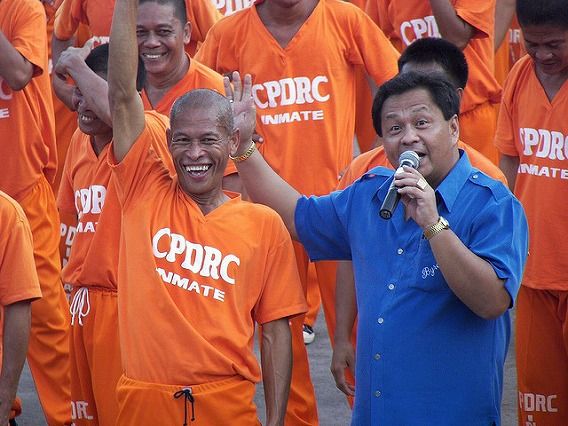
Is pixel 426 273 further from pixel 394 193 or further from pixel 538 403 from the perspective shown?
pixel 538 403

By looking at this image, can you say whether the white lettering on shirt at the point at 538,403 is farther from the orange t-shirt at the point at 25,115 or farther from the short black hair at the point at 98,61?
the orange t-shirt at the point at 25,115

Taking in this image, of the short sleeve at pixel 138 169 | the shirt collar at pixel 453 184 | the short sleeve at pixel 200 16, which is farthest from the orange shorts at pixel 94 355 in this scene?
the short sleeve at pixel 200 16

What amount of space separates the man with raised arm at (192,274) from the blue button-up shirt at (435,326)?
455mm

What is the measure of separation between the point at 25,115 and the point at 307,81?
1736 millimetres

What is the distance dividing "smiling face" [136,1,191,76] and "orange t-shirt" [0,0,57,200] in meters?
1.17

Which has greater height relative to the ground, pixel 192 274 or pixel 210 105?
pixel 210 105

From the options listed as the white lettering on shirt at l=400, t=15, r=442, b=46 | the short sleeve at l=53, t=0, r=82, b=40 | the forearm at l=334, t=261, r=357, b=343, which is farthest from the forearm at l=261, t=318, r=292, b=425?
the short sleeve at l=53, t=0, r=82, b=40

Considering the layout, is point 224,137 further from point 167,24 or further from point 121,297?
point 167,24

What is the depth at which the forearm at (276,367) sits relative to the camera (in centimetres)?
470

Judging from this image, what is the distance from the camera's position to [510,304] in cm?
419

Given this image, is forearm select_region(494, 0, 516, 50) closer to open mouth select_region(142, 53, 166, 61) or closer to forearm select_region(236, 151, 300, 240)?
open mouth select_region(142, 53, 166, 61)

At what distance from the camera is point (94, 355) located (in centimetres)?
557

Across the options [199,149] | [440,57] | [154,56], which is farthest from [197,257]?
[154,56]

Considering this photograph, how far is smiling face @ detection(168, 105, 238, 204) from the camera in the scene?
4719 mm
